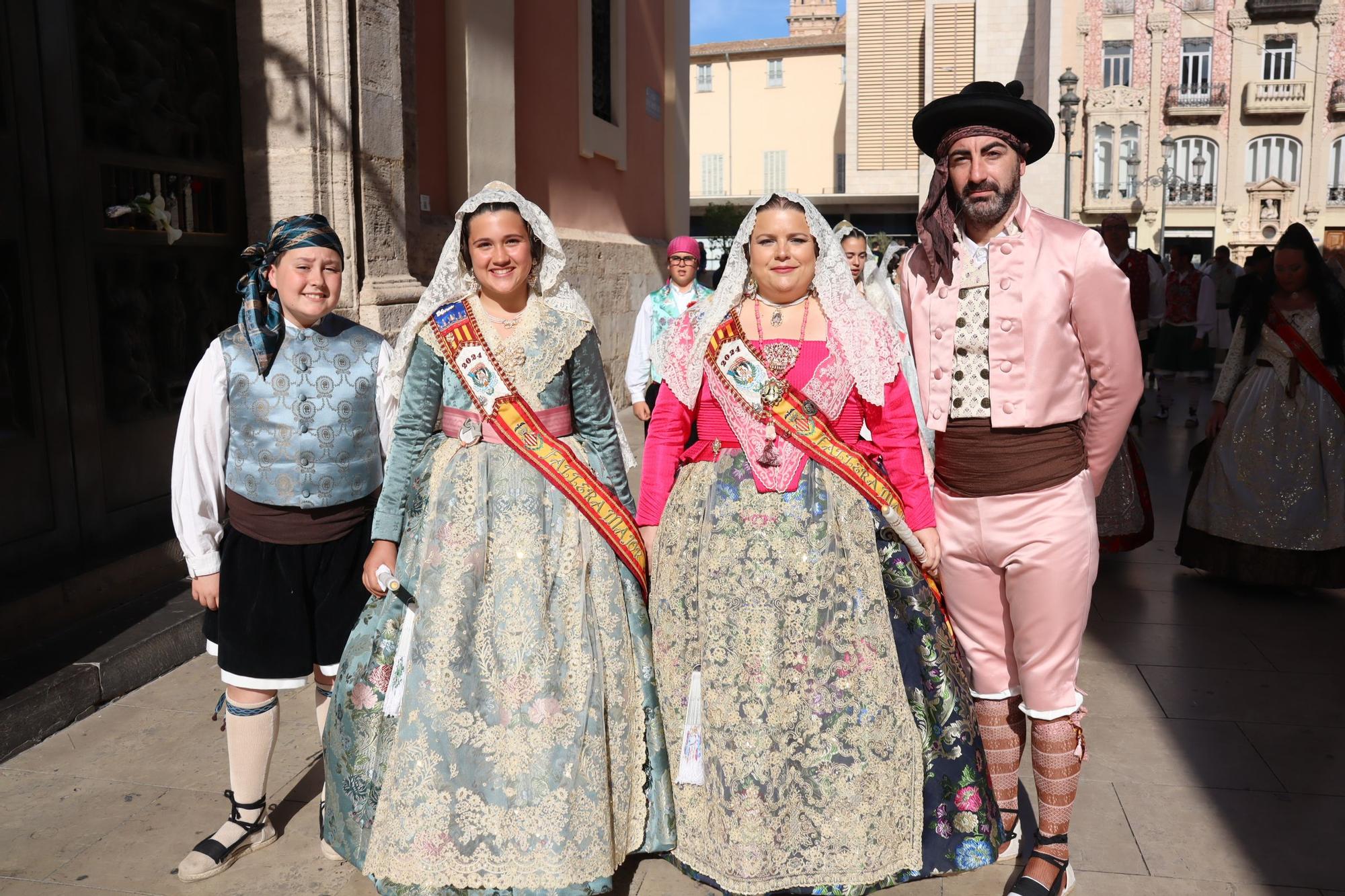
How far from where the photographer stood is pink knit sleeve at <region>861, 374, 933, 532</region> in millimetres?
2932

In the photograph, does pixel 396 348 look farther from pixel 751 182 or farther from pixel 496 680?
pixel 751 182

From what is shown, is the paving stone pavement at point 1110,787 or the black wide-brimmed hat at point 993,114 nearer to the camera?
the black wide-brimmed hat at point 993,114

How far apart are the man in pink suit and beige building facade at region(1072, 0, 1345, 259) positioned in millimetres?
34312

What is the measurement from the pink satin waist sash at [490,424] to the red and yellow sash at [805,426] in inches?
17.3

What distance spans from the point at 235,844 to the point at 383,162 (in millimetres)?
4031

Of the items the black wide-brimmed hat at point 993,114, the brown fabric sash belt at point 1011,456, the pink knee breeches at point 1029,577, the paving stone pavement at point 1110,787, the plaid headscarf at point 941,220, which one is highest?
the black wide-brimmed hat at point 993,114

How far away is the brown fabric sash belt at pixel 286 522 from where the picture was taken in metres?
2.99

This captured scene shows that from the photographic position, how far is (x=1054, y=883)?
2.86 metres

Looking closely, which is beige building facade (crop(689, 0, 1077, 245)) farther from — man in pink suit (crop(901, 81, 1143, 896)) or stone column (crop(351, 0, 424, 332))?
man in pink suit (crop(901, 81, 1143, 896))

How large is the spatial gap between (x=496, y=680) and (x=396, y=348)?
37.0 inches

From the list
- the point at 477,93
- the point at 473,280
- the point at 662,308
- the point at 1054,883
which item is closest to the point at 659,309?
the point at 662,308

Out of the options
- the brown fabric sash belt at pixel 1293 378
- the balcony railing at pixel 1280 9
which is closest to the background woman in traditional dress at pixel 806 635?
the brown fabric sash belt at pixel 1293 378

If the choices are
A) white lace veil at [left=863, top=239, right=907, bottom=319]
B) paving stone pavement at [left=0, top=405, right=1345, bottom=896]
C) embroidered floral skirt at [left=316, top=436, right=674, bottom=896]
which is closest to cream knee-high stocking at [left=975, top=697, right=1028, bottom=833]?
paving stone pavement at [left=0, top=405, right=1345, bottom=896]

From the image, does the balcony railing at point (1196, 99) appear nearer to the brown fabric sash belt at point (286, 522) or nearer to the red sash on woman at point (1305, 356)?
the red sash on woman at point (1305, 356)
